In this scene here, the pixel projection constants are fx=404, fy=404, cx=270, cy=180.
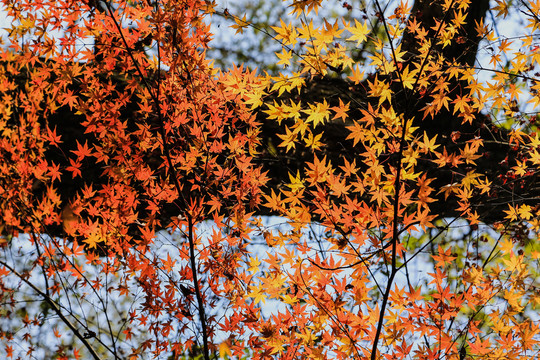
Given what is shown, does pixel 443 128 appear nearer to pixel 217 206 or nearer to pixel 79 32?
pixel 217 206

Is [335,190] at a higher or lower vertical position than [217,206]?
lower

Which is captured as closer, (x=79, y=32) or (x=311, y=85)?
(x=79, y=32)

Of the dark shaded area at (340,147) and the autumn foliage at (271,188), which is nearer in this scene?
the autumn foliage at (271,188)

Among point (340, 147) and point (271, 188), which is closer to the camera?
point (271, 188)

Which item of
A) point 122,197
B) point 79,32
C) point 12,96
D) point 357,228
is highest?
point 12,96

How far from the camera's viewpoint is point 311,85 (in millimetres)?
2871

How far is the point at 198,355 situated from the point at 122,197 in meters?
3.08

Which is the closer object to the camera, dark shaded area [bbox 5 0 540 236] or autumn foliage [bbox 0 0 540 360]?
autumn foliage [bbox 0 0 540 360]

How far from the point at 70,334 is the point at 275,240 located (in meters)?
4.55

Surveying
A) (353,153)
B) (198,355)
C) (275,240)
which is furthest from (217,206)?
(198,355)

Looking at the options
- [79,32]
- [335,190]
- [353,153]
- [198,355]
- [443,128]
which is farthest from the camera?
[198,355]

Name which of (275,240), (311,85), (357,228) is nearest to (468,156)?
(357,228)

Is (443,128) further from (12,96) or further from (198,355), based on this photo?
(198,355)

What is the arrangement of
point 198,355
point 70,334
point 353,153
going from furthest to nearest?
point 70,334
point 198,355
point 353,153
